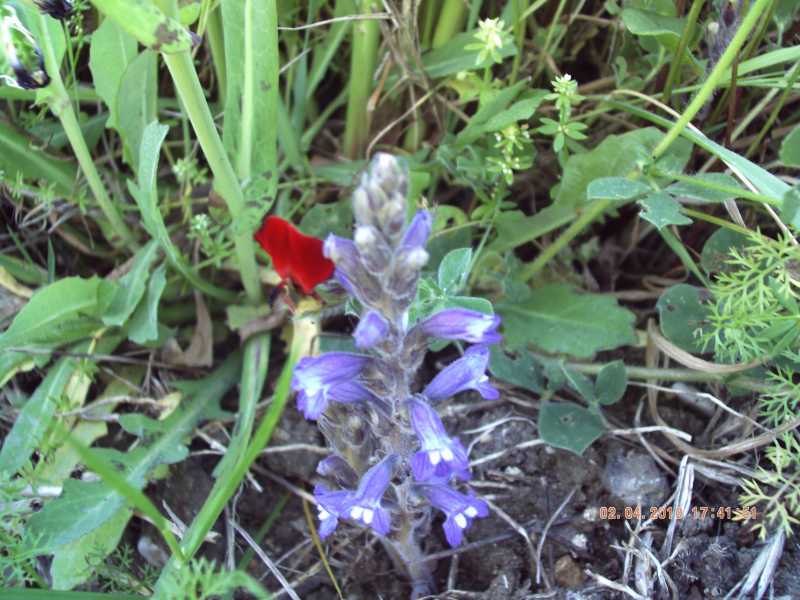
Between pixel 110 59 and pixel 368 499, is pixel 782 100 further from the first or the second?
pixel 110 59

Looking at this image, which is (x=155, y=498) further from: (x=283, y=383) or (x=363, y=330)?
(x=363, y=330)

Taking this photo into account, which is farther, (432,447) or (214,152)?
(214,152)

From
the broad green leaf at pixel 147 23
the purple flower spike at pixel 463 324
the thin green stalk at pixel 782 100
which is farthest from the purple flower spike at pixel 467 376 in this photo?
the thin green stalk at pixel 782 100

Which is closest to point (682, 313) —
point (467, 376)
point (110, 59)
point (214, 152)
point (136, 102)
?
point (467, 376)

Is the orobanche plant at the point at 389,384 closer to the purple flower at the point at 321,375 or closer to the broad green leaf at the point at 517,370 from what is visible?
the purple flower at the point at 321,375

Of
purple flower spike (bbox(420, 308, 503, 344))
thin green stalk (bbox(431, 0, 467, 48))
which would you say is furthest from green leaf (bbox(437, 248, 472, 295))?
thin green stalk (bbox(431, 0, 467, 48))

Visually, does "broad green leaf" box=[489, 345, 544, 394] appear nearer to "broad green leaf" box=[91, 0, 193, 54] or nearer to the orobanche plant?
the orobanche plant

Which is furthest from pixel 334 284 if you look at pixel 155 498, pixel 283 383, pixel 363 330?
pixel 155 498
